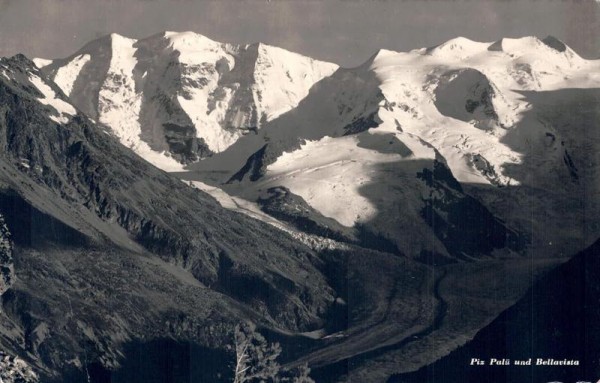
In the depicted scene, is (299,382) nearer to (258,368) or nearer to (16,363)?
(258,368)

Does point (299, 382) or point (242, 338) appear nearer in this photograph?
point (242, 338)

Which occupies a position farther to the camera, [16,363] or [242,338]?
[16,363]

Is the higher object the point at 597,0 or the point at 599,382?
the point at 597,0

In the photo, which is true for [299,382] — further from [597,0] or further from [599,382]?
[597,0]

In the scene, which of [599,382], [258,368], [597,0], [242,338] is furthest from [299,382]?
A: [597,0]

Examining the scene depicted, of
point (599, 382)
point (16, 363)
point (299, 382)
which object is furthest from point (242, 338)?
point (599, 382)

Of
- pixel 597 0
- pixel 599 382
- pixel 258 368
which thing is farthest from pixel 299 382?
pixel 597 0

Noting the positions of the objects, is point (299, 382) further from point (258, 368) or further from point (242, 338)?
point (242, 338)

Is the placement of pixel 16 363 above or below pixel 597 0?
below
